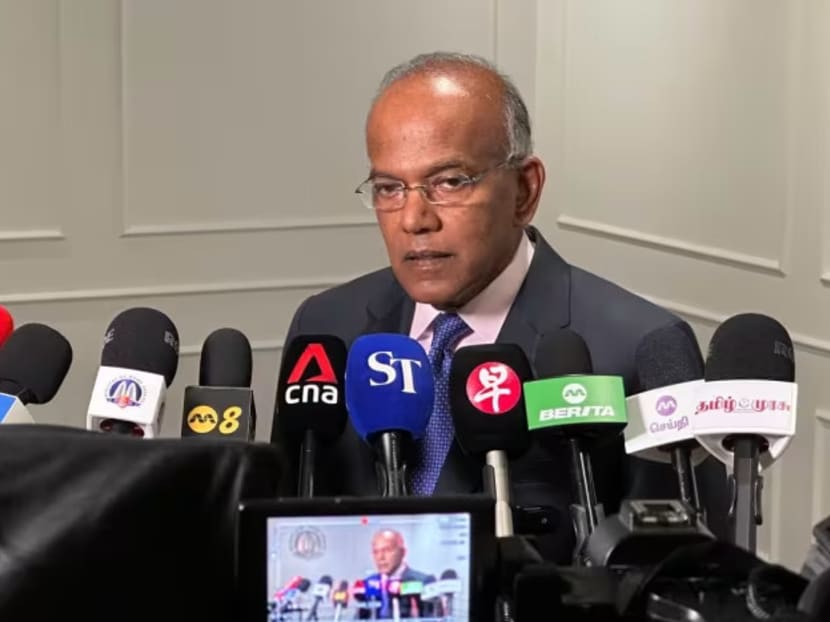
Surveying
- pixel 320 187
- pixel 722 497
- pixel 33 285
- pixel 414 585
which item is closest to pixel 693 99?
pixel 320 187

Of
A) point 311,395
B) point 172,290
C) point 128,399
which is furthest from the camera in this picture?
point 172,290

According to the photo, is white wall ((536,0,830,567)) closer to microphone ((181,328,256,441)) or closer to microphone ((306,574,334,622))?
microphone ((181,328,256,441))

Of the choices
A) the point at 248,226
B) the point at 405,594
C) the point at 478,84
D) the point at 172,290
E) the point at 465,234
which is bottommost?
the point at 405,594

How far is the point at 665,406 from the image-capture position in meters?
1.54

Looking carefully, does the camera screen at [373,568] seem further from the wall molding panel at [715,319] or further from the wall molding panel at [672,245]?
the wall molding panel at [672,245]

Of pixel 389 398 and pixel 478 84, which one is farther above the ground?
pixel 478 84

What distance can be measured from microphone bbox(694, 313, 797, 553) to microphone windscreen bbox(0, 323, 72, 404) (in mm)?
675

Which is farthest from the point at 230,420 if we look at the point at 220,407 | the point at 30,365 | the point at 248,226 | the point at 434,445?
the point at 248,226

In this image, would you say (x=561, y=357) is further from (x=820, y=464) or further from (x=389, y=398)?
(x=820, y=464)

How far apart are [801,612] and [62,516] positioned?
0.47m

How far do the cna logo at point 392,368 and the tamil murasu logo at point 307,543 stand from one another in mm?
430

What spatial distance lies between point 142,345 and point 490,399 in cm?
37

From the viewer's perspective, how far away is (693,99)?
3742 millimetres

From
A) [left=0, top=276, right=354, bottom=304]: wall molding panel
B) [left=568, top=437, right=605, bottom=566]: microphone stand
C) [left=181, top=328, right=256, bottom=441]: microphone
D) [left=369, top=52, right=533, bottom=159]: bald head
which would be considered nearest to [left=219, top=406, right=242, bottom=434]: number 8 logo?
[left=181, top=328, right=256, bottom=441]: microphone
